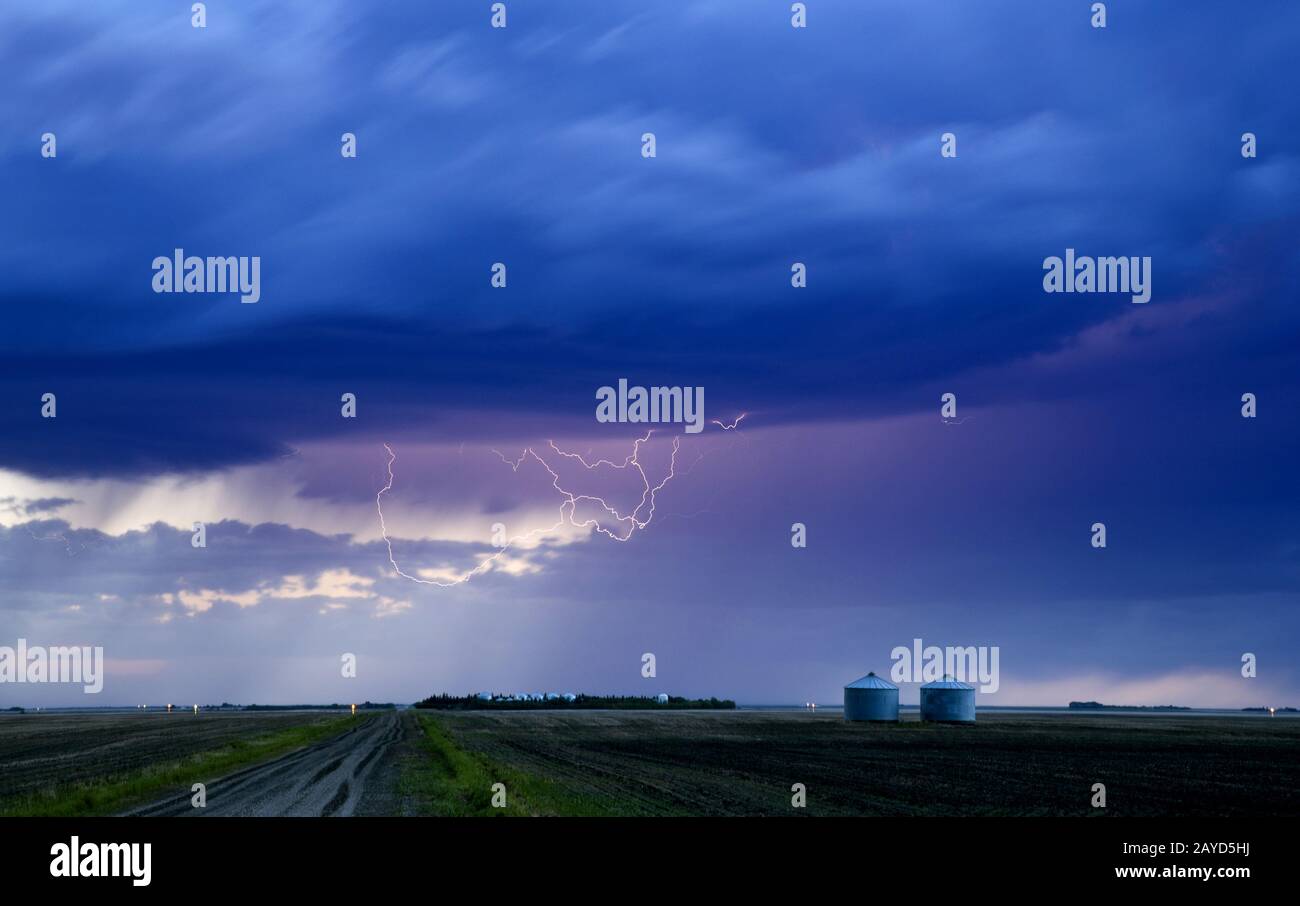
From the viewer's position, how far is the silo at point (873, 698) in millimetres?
123875

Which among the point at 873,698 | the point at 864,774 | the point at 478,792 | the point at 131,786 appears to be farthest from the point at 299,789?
the point at 873,698

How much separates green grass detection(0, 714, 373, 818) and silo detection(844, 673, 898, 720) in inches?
2689

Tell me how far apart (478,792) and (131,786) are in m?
15.6

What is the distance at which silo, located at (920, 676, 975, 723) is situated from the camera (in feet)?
402

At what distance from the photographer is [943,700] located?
4825 inches

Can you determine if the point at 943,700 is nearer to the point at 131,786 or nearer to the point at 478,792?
the point at 478,792

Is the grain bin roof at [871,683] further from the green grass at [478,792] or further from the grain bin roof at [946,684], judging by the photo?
the green grass at [478,792]

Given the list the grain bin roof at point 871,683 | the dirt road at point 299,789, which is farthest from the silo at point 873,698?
the dirt road at point 299,789

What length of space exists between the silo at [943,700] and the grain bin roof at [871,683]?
355 centimetres

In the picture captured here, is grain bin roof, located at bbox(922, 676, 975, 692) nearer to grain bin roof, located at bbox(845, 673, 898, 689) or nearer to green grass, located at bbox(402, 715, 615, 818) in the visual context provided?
grain bin roof, located at bbox(845, 673, 898, 689)
